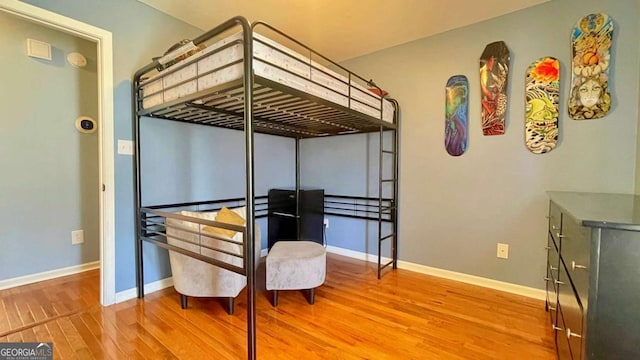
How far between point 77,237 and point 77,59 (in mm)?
1739

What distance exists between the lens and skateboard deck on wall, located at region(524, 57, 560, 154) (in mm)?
2150

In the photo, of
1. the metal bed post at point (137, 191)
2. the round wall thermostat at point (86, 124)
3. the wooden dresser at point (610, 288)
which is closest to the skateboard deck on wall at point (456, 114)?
the wooden dresser at point (610, 288)

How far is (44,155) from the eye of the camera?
8.47ft

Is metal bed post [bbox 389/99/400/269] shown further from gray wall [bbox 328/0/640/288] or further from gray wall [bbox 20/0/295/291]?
gray wall [bbox 20/0/295/291]

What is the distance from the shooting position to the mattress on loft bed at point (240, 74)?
1474mm

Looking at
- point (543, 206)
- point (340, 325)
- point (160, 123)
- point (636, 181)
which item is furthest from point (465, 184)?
point (160, 123)

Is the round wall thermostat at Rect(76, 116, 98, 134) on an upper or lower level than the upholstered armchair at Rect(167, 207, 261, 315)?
upper

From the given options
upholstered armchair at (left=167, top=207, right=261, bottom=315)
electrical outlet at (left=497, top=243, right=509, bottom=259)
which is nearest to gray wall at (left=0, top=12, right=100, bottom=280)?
upholstered armchair at (left=167, top=207, right=261, bottom=315)

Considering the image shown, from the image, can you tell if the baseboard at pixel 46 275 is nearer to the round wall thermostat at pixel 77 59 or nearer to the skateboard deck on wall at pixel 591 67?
the round wall thermostat at pixel 77 59

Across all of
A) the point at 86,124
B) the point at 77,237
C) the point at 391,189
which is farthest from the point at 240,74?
the point at 77,237

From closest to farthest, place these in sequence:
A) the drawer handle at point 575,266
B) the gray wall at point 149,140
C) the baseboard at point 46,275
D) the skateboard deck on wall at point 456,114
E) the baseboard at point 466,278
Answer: the drawer handle at point 575,266
the gray wall at point 149,140
the baseboard at point 466,278
the baseboard at point 46,275
the skateboard deck on wall at point 456,114

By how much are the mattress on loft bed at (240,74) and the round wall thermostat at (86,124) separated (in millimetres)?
1175

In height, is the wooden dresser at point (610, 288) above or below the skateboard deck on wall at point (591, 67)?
below

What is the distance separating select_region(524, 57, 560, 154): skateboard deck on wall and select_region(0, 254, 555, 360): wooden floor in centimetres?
128
